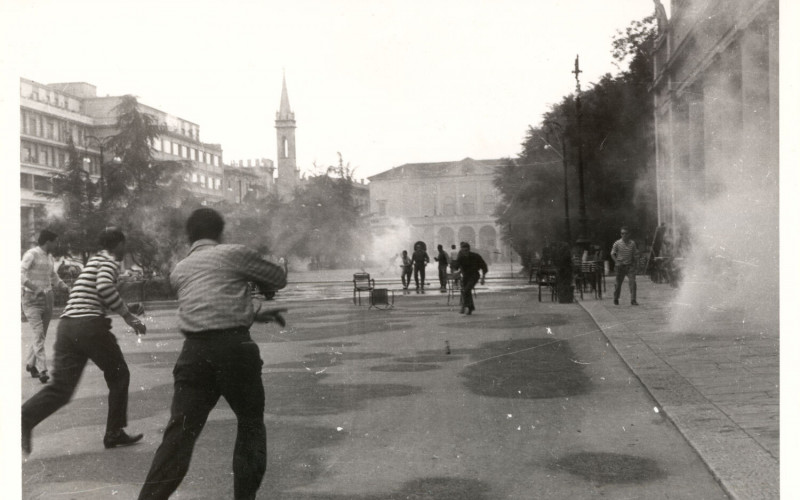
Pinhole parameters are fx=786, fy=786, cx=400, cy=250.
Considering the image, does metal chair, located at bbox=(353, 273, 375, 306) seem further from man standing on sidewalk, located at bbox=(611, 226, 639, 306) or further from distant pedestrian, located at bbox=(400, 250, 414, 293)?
man standing on sidewalk, located at bbox=(611, 226, 639, 306)

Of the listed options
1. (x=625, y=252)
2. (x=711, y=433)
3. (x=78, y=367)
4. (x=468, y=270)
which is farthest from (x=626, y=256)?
(x=78, y=367)

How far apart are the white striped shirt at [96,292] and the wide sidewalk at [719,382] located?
155 inches

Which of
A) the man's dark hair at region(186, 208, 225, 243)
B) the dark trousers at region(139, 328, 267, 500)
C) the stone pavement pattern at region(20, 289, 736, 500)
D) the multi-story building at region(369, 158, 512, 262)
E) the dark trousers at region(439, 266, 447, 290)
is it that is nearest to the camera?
the dark trousers at region(139, 328, 267, 500)

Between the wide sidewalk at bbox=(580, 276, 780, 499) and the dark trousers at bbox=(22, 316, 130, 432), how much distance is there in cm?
389

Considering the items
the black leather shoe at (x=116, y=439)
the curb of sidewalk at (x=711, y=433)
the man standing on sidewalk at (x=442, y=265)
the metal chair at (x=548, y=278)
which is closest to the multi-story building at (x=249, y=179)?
the black leather shoe at (x=116, y=439)

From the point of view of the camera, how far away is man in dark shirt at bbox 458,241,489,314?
15.9 m

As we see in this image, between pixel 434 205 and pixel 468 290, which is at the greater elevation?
pixel 434 205

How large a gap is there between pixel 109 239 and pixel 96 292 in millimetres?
369

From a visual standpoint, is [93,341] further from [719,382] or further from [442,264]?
[442,264]

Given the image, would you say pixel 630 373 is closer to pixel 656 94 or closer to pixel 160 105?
pixel 160 105

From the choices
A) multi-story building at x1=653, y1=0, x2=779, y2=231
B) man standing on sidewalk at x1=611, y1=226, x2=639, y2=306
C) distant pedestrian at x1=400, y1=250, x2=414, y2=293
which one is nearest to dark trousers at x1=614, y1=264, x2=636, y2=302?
man standing on sidewalk at x1=611, y1=226, x2=639, y2=306

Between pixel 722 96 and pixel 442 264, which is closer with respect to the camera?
pixel 722 96

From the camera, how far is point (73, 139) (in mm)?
9453
